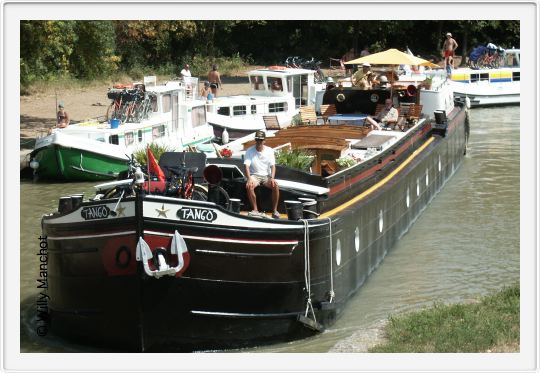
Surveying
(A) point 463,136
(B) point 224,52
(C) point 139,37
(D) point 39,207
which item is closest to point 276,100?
(A) point 463,136

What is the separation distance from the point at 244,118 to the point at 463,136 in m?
6.95

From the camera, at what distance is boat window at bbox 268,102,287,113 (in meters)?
32.9

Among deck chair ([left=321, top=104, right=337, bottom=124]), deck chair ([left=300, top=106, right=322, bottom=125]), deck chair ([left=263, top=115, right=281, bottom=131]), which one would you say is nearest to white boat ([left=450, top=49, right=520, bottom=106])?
deck chair ([left=321, top=104, right=337, bottom=124])

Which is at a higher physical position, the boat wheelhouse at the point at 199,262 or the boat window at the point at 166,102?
the boat window at the point at 166,102

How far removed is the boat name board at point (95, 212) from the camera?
12460mm

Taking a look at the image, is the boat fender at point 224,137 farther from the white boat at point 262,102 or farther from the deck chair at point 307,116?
the deck chair at point 307,116

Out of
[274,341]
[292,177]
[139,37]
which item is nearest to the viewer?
[274,341]

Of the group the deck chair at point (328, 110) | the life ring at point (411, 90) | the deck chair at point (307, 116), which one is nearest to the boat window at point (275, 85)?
the life ring at point (411, 90)

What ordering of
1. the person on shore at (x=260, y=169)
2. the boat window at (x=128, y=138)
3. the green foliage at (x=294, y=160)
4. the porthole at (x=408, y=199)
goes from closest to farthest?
the person on shore at (x=260, y=169)
the green foliage at (x=294, y=160)
the porthole at (x=408, y=199)
the boat window at (x=128, y=138)

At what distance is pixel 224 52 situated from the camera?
5219 cm

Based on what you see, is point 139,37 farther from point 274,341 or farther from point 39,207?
point 274,341

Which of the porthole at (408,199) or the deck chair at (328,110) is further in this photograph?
the deck chair at (328,110)

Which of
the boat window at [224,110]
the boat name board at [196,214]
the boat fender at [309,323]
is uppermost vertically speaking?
the boat window at [224,110]

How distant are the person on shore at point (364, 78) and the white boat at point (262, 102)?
21.0 ft
